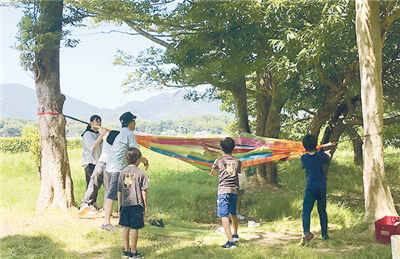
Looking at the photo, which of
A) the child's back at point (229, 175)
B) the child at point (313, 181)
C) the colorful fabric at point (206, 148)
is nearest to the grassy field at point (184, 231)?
the child at point (313, 181)

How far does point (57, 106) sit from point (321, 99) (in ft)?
17.9

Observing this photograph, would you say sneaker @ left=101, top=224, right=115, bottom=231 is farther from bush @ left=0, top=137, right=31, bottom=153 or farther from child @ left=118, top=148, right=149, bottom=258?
bush @ left=0, top=137, right=31, bottom=153

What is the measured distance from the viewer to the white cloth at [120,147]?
4.19 metres

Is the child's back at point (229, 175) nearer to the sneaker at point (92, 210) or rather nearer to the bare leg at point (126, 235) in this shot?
the bare leg at point (126, 235)

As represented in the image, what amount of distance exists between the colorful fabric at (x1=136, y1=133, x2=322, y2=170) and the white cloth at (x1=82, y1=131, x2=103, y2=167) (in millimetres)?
688

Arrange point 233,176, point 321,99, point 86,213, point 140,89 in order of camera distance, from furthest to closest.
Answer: point 140,89 → point 321,99 → point 86,213 → point 233,176

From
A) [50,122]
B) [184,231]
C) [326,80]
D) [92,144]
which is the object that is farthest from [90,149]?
[326,80]

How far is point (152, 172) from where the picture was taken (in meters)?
10.8

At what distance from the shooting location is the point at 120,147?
4230 mm

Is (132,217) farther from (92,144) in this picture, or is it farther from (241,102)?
(241,102)

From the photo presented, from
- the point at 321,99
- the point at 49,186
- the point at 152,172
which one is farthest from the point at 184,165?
the point at 49,186

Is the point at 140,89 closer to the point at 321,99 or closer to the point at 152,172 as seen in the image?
the point at 152,172

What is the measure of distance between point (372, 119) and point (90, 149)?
141 inches

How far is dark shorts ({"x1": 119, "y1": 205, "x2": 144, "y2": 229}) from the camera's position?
11.1 ft
